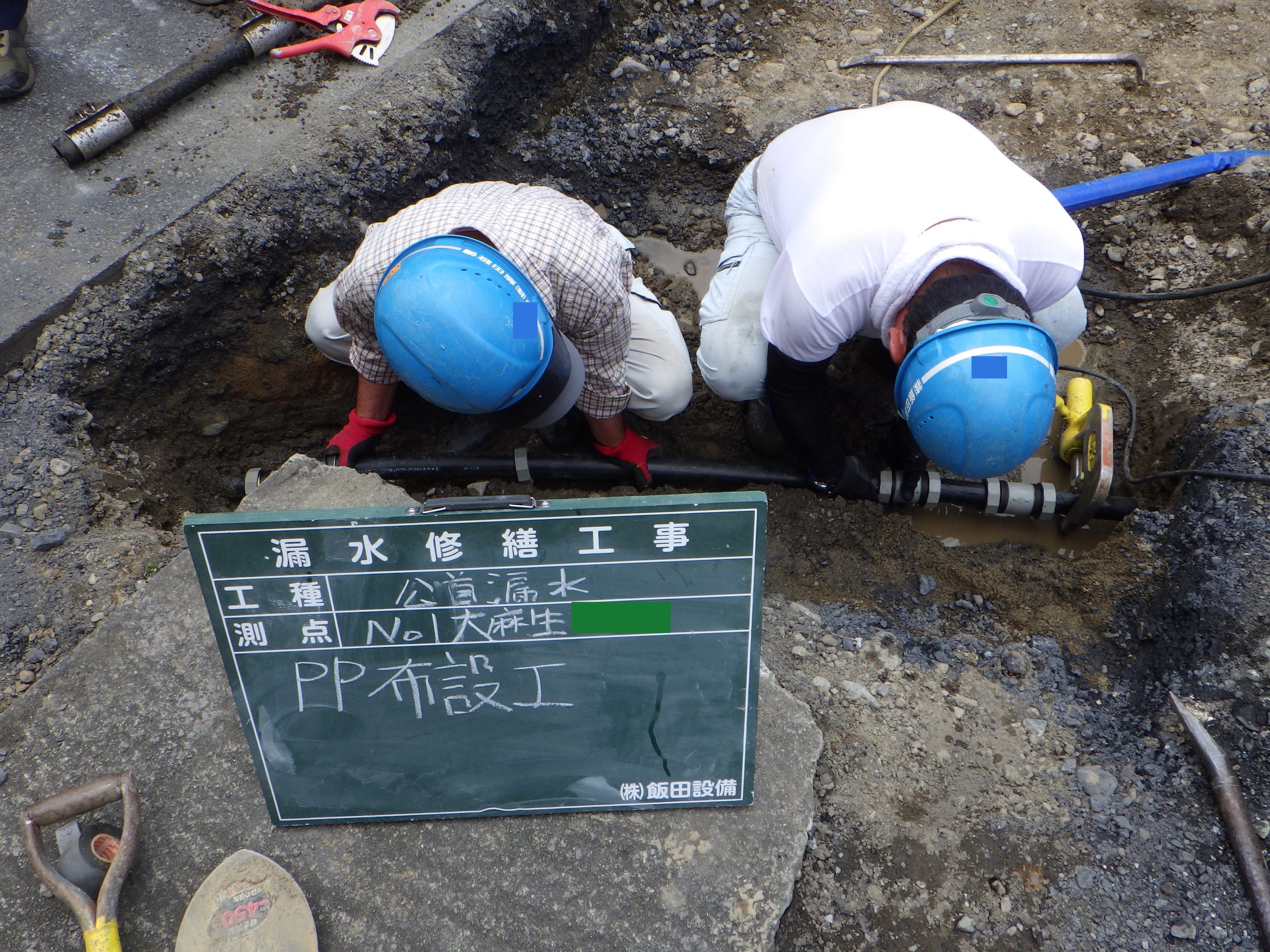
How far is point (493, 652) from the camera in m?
1.66

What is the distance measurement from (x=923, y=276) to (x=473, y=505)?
4.96 ft

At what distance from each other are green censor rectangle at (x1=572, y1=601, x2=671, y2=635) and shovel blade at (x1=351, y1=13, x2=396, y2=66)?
3154 mm

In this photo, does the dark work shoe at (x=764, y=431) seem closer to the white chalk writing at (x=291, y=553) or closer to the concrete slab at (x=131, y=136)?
the concrete slab at (x=131, y=136)

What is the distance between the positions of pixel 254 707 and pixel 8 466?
1638 millimetres

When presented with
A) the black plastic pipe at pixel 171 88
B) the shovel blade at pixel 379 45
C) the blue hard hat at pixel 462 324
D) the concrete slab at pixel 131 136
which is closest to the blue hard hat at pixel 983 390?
the blue hard hat at pixel 462 324

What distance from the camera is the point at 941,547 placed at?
317 centimetres

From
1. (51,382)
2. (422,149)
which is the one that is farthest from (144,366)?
(422,149)

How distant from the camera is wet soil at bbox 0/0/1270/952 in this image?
198cm

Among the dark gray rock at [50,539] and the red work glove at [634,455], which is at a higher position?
the dark gray rock at [50,539]

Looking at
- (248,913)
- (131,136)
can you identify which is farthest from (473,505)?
(131,136)

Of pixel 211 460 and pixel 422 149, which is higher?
pixel 422 149

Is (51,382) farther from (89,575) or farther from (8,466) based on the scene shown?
(89,575)

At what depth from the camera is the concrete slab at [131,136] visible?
3.07m

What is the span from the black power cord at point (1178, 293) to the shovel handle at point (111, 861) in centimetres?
385
